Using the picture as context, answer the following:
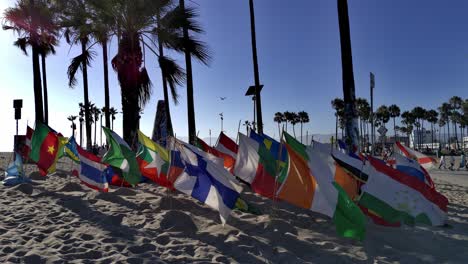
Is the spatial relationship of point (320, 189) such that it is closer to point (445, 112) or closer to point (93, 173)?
point (93, 173)

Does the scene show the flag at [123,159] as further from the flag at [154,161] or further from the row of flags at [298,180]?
the flag at [154,161]

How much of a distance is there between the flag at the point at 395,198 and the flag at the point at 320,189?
46cm

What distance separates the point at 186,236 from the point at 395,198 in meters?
3.30

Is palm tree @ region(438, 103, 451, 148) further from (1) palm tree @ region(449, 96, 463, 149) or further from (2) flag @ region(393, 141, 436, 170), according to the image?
(2) flag @ region(393, 141, 436, 170)

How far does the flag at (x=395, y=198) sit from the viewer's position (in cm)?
635

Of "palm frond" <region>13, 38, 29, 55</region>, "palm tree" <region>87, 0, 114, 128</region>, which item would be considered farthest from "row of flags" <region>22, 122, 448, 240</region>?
"palm frond" <region>13, 38, 29, 55</region>

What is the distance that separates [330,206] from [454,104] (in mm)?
101503

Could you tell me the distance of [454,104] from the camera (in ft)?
308

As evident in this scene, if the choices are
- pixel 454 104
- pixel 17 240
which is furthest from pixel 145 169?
pixel 454 104

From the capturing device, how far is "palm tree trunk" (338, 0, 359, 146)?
10.5 meters

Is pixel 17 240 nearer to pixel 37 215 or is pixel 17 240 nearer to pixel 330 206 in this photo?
pixel 37 215

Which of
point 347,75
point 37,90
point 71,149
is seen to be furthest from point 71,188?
point 37,90

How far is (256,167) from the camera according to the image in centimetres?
727

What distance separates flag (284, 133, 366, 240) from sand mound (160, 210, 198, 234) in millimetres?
1448
